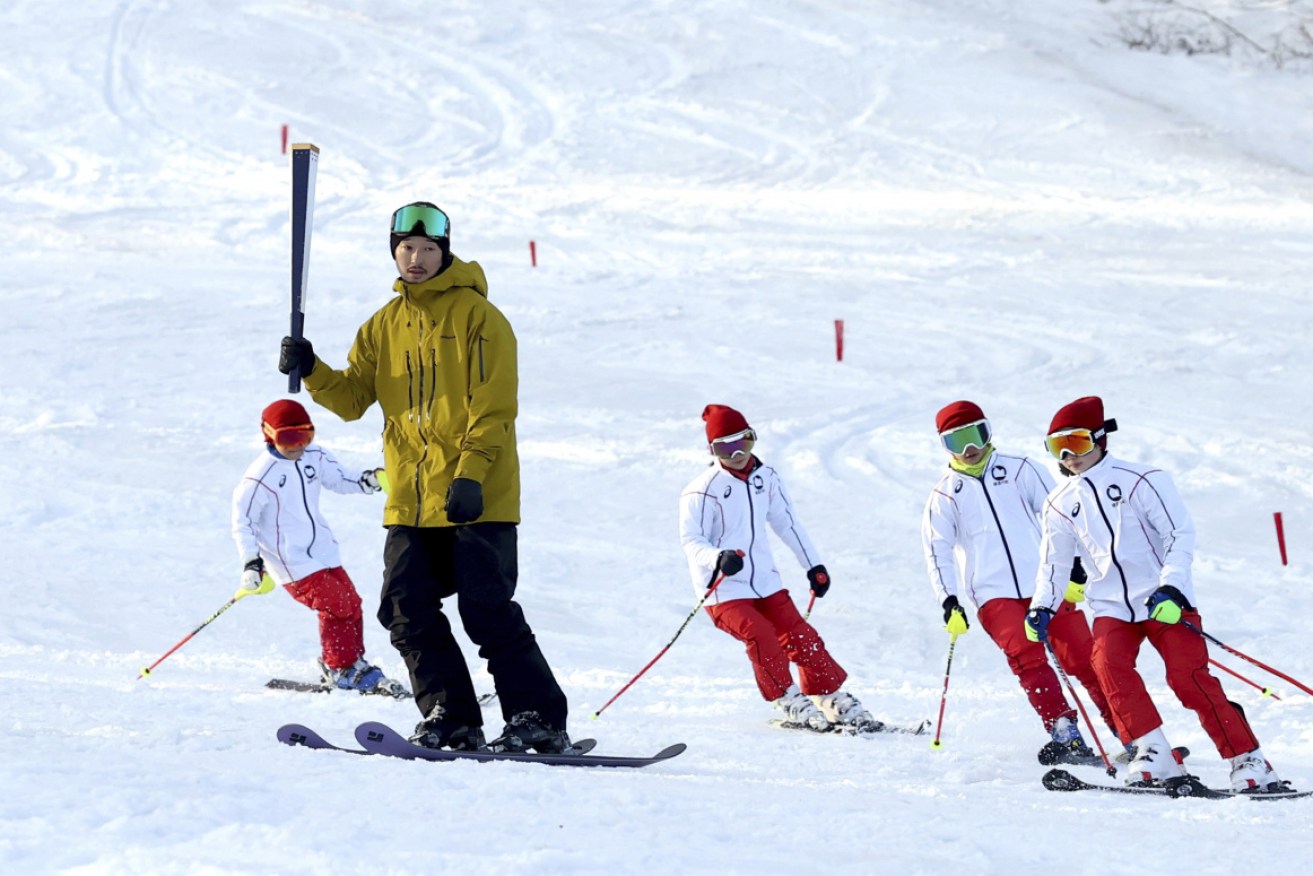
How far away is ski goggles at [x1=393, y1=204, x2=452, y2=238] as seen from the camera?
15.2 feet

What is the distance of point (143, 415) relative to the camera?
12.9 m

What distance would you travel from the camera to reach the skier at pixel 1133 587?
5.34m

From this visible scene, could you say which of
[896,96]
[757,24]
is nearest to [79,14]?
[757,24]

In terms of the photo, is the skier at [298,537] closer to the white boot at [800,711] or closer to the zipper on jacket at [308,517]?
the zipper on jacket at [308,517]

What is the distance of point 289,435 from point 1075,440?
146 inches

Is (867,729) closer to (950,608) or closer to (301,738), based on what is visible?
(950,608)

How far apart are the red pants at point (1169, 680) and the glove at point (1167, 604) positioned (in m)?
0.08

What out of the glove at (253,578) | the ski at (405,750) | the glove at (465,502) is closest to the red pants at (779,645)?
the glove at (253,578)

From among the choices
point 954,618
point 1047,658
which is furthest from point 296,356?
point 1047,658

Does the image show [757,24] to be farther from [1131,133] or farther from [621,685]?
[621,685]

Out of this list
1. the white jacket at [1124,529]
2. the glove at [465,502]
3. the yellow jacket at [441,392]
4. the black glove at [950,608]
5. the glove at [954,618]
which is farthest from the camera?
the black glove at [950,608]

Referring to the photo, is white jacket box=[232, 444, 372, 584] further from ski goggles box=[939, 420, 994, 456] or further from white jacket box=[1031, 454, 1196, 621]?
white jacket box=[1031, 454, 1196, 621]

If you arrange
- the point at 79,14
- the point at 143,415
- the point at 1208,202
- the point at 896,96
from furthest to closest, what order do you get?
the point at 79,14
the point at 896,96
the point at 1208,202
the point at 143,415

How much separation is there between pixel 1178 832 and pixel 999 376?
10446 mm
